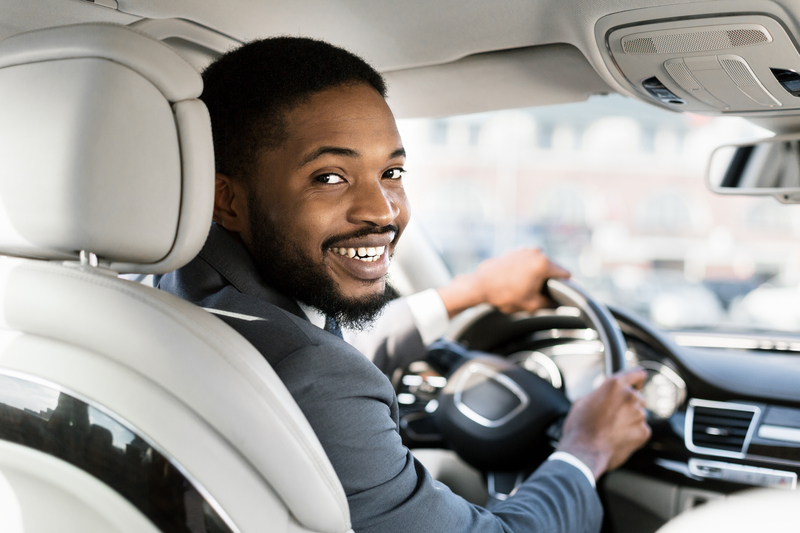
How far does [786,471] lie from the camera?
2.01 m

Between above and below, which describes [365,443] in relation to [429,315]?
below

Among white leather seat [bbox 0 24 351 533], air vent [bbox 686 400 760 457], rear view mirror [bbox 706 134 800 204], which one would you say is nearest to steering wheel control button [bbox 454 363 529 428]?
air vent [bbox 686 400 760 457]

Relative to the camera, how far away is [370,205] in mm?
1354

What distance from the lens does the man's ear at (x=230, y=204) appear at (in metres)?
1.40

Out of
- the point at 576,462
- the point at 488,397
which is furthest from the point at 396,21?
the point at 488,397

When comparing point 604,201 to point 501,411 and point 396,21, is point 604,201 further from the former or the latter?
point 396,21

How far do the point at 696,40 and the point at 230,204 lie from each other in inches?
38.9

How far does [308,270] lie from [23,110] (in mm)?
563

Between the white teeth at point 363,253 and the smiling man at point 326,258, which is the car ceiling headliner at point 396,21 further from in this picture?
the white teeth at point 363,253

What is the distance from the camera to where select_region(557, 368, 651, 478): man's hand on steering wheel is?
5.73 ft

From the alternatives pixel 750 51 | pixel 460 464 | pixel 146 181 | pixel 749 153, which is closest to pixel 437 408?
pixel 460 464

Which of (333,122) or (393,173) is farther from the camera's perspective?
(393,173)

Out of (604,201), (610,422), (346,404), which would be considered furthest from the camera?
(604,201)

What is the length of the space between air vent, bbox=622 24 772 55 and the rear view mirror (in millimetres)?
595
